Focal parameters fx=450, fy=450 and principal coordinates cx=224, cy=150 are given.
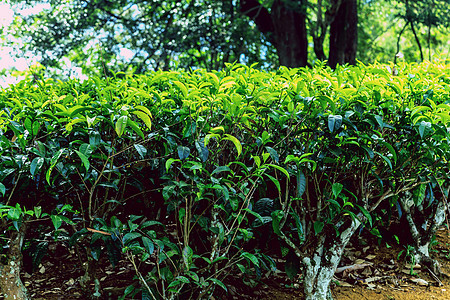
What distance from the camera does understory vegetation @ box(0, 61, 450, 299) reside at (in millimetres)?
2607

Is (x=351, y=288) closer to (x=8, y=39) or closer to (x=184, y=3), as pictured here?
(x=184, y=3)

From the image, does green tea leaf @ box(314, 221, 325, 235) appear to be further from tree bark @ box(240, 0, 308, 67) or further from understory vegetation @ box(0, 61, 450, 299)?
tree bark @ box(240, 0, 308, 67)

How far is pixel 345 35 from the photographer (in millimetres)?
9398

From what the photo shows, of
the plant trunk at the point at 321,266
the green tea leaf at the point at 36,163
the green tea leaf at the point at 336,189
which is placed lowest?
the plant trunk at the point at 321,266

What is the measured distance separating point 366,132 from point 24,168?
2.12 meters

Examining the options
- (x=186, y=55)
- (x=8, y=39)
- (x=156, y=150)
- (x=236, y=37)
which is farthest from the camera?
(x=8, y=39)

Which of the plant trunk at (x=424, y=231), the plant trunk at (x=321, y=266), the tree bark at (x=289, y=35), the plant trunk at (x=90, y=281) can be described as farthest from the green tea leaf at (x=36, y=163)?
the tree bark at (x=289, y=35)

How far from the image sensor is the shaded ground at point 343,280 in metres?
3.48

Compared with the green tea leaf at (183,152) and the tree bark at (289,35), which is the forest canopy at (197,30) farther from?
the green tea leaf at (183,152)

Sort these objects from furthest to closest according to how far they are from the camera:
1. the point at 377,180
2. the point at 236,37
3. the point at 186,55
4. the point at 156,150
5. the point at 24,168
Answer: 1. the point at 186,55
2. the point at 236,37
3. the point at 377,180
4. the point at 156,150
5. the point at 24,168

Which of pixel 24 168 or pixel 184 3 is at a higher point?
pixel 184 3

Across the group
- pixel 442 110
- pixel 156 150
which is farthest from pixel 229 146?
pixel 442 110

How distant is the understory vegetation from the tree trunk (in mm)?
6368

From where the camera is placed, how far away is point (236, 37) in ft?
32.8
